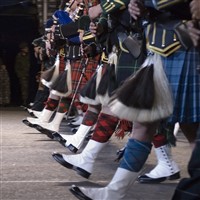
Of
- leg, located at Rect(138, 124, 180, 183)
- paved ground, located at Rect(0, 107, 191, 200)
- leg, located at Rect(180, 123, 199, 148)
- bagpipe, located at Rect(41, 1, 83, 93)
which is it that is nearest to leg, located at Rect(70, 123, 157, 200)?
leg, located at Rect(180, 123, 199, 148)

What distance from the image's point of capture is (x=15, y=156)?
6.28m

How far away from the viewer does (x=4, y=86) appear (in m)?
14.8

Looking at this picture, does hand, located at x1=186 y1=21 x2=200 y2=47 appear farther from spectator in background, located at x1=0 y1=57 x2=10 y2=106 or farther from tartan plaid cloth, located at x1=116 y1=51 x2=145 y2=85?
spectator in background, located at x1=0 y1=57 x2=10 y2=106

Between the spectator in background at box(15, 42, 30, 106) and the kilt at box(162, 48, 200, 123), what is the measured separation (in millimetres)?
10978

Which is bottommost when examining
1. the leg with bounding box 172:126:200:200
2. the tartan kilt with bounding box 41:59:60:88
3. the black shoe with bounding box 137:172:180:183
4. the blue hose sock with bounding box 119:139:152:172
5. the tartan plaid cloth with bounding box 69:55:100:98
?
the black shoe with bounding box 137:172:180:183

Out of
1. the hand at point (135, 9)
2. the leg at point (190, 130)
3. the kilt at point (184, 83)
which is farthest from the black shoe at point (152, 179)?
the hand at point (135, 9)

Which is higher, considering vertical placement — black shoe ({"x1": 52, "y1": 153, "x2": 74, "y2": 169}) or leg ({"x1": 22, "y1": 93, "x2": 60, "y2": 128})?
black shoe ({"x1": 52, "y1": 153, "x2": 74, "y2": 169})

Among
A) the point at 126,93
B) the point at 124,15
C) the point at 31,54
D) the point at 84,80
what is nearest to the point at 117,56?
the point at 124,15

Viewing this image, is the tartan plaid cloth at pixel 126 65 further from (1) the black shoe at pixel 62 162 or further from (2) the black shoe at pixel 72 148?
(2) the black shoe at pixel 72 148

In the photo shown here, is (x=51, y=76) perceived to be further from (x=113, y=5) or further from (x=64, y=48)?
(x=113, y=5)

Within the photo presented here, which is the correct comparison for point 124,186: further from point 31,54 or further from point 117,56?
point 31,54

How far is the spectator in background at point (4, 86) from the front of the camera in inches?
578

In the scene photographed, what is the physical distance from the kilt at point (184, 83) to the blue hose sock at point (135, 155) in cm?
25

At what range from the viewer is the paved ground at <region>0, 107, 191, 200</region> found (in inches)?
177
